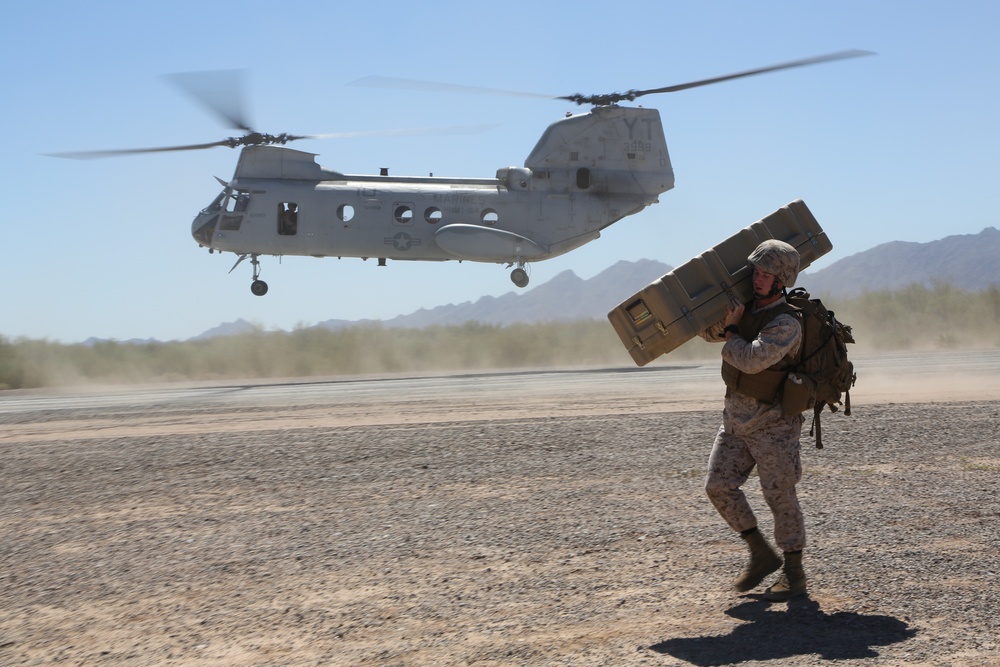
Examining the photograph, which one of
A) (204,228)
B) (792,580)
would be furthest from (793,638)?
(204,228)

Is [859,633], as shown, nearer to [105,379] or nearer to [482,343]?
[482,343]

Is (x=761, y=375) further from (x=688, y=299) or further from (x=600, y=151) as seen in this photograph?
(x=600, y=151)

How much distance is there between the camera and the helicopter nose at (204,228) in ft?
83.7

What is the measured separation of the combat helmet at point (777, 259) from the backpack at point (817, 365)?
0.17 meters

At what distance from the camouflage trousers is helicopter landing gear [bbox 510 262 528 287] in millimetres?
20528

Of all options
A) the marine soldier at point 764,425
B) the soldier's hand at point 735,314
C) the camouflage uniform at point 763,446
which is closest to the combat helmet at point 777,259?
the marine soldier at point 764,425

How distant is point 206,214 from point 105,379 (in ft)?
→ 38.4

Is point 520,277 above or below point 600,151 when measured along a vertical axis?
below

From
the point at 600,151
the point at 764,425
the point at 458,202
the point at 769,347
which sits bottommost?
the point at 764,425

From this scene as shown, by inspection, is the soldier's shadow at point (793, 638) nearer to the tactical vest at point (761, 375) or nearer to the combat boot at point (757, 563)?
the combat boot at point (757, 563)

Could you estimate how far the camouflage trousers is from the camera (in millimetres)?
5414

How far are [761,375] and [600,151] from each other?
70.0ft

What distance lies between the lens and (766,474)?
5457mm

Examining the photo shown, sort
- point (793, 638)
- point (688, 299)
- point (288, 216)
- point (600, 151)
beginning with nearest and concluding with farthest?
point (793, 638) < point (688, 299) < point (288, 216) < point (600, 151)
